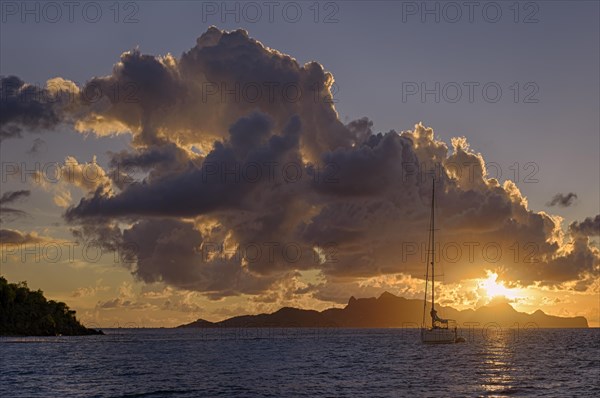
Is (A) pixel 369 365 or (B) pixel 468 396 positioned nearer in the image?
(B) pixel 468 396

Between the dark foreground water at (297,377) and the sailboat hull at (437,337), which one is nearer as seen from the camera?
the dark foreground water at (297,377)

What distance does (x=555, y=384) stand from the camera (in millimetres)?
88438

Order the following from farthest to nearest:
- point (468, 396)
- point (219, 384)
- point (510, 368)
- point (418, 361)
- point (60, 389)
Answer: point (418, 361) → point (510, 368) → point (219, 384) → point (60, 389) → point (468, 396)

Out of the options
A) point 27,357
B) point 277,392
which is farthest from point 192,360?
point 277,392

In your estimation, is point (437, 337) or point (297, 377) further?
point (437, 337)

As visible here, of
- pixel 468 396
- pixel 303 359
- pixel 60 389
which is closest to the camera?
pixel 468 396

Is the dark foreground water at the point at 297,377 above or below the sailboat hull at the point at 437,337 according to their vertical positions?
below

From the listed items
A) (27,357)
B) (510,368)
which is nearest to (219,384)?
(510,368)

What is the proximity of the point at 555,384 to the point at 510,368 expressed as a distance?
27385mm

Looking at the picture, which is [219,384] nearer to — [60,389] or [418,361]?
[60,389]

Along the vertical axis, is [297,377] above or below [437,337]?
below

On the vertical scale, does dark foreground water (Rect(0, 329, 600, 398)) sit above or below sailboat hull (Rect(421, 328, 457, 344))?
below

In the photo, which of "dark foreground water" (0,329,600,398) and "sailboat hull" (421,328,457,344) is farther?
"sailboat hull" (421,328,457,344)

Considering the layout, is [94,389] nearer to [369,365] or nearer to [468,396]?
[468,396]
